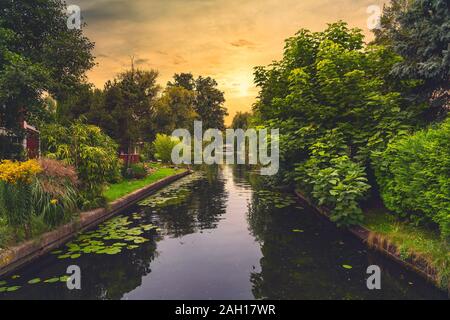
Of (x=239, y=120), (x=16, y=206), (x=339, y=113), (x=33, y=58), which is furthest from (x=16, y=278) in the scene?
(x=239, y=120)

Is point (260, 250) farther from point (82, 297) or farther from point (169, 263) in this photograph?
point (82, 297)

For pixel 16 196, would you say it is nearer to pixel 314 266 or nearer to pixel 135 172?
pixel 314 266

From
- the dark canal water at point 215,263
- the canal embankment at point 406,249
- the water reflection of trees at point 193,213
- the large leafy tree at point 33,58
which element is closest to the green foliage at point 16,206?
the dark canal water at point 215,263

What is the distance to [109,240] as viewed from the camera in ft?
28.9

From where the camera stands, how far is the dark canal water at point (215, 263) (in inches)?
228

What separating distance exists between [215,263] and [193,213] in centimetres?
533

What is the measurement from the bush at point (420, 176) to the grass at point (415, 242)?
0.31m

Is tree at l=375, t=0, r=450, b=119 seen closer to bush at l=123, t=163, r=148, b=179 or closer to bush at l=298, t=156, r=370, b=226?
bush at l=298, t=156, r=370, b=226

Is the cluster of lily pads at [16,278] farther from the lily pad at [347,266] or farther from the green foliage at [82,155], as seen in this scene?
the lily pad at [347,266]

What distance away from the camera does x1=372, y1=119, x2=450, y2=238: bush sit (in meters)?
6.36

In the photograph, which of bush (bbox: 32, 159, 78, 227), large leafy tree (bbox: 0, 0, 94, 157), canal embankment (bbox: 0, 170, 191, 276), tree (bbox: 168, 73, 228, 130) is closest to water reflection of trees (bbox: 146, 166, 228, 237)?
canal embankment (bbox: 0, 170, 191, 276)

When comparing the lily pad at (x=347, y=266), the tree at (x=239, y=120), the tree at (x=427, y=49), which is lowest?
the lily pad at (x=347, y=266)
